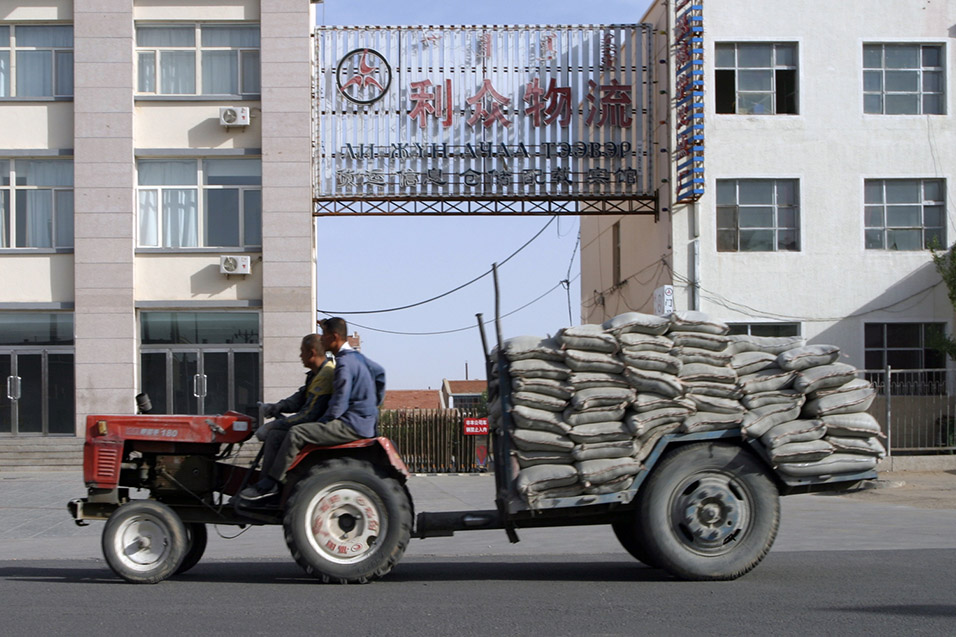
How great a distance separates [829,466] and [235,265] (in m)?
18.4

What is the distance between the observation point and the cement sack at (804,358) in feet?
27.1

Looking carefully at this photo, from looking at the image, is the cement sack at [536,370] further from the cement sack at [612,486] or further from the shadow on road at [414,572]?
the shadow on road at [414,572]

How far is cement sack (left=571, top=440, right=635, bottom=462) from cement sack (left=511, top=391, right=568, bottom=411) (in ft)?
1.10

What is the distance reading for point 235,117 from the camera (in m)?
24.5

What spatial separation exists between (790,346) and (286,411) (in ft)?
13.3

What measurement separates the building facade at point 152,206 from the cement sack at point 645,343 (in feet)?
56.2

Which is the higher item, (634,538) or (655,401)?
(655,401)

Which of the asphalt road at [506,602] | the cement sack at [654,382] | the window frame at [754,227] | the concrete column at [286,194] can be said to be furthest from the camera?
the window frame at [754,227]

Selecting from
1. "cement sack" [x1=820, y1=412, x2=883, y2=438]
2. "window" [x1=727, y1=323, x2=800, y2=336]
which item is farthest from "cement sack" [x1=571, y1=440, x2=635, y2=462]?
"window" [x1=727, y1=323, x2=800, y2=336]

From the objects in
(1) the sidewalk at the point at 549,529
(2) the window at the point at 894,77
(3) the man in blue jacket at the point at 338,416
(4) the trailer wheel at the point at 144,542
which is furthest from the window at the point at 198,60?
(4) the trailer wheel at the point at 144,542

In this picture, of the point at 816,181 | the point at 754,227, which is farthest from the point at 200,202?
the point at 816,181

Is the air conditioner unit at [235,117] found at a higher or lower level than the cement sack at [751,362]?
higher

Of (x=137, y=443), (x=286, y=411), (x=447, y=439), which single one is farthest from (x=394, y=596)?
(x=447, y=439)

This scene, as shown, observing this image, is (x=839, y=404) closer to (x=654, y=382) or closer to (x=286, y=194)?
(x=654, y=382)
